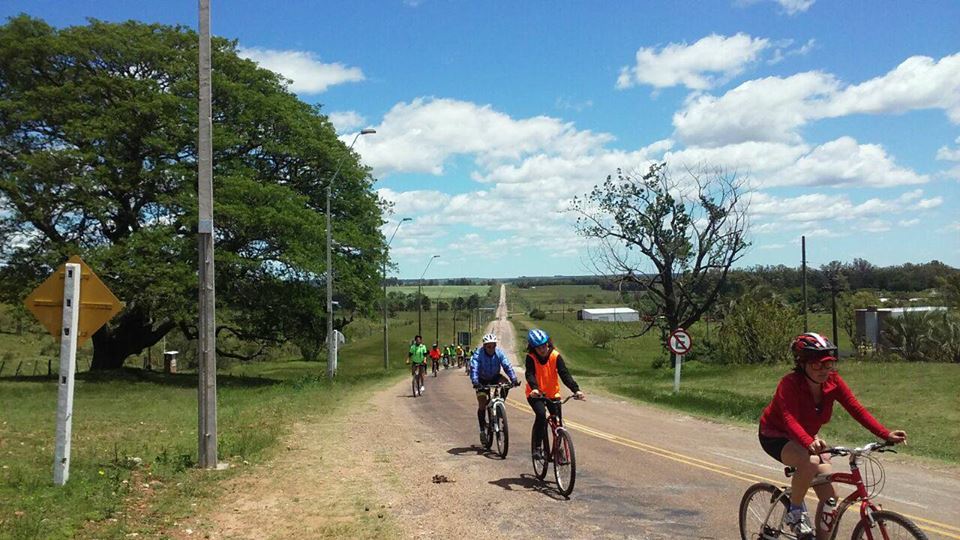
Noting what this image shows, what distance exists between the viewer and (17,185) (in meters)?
26.6

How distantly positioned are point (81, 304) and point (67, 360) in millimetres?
636

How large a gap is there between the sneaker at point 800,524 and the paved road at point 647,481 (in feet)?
4.74

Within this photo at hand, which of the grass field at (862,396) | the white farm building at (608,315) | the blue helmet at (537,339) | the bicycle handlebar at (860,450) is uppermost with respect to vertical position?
the blue helmet at (537,339)

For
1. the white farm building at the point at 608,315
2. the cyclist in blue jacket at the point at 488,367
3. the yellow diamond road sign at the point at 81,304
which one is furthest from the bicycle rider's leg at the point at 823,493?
the white farm building at the point at 608,315

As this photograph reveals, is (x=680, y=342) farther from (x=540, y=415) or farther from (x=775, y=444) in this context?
(x=775, y=444)

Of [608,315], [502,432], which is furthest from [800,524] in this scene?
[608,315]

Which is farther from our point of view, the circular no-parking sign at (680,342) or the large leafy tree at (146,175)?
the large leafy tree at (146,175)

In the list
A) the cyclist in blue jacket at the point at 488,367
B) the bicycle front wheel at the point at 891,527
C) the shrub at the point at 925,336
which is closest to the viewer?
the bicycle front wheel at the point at 891,527

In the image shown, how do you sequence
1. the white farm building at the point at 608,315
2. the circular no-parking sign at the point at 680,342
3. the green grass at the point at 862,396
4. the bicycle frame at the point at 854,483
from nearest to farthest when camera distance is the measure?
1. the bicycle frame at the point at 854,483
2. the green grass at the point at 862,396
3. the circular no-parking sign at the point at 680,342
4. the white farm building at the point at 608,315

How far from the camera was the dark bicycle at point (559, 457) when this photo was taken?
823cm

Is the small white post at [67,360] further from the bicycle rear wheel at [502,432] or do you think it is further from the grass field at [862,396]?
the grass field at [862,396]

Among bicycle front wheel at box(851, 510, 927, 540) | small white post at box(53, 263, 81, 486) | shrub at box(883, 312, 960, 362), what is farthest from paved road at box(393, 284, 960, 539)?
shrub at box(883, 312, 960, 362)

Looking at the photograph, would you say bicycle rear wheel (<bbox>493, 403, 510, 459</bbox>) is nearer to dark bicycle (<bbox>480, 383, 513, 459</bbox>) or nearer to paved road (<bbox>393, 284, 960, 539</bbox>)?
dark bicycle (<bbox>480, 383, 513, 459</bbox>)

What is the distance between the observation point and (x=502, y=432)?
1102 cm
